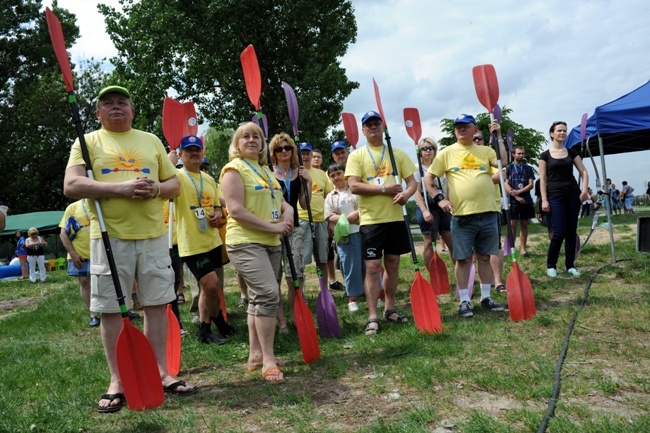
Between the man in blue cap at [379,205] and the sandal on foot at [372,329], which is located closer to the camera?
the sandal on foot at [372,329]

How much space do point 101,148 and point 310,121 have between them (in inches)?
589

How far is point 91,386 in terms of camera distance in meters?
3.67

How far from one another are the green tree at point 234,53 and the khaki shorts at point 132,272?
14705mm

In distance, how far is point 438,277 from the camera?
6.33 meters

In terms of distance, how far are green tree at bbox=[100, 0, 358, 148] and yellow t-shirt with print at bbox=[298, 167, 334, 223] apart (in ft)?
36.8

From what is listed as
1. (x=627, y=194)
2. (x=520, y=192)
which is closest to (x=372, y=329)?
(x=520, y=192)

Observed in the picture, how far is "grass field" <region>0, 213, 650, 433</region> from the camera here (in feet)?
8.87

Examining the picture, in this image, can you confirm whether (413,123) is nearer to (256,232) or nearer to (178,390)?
(256,232)

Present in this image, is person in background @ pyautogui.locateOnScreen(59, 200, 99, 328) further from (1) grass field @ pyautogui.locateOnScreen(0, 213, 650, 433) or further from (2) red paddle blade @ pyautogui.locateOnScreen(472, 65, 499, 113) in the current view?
(2) red paddle blade @ pyautogui.locateOnScreen(472, 65, 499, 113)

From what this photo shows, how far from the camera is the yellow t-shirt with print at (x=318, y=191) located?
21.2ft

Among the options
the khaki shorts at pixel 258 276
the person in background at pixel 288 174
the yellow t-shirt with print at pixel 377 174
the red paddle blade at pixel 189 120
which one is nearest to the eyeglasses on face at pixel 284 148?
the person in background at pixel 288 174

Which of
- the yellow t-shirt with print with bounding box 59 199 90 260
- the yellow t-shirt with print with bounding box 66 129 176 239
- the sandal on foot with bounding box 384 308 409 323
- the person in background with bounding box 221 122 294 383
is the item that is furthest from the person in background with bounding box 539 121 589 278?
the yellow t-shirt with print with bounding box 59 199 90 260

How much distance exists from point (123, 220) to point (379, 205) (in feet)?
7.87

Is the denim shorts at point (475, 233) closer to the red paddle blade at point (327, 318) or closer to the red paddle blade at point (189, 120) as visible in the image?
the red paddle blade at point (327, 318)
